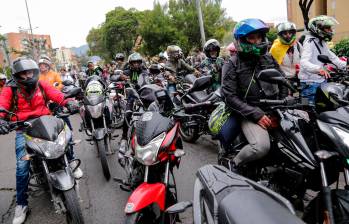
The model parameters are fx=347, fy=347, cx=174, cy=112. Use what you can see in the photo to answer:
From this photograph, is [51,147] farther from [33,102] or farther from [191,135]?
[191,135]

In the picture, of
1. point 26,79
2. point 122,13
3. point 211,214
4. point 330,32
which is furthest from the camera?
point 122,13

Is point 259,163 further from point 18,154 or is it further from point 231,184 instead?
point 18,154

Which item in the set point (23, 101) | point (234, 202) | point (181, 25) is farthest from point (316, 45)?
point (181, 25)

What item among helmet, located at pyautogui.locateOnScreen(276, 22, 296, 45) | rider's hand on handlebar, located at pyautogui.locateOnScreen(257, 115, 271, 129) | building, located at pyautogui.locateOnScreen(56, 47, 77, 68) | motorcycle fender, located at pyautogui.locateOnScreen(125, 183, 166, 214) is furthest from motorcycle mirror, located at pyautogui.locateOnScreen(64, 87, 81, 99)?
building, located at pyautogui.locateOnScreen(56, 47, 77, 68)

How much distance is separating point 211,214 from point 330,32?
4448 mm

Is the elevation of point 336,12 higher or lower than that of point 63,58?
higher

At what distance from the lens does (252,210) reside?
1.48 m

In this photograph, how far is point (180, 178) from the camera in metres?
5.29

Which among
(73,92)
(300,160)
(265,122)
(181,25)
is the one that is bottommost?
(300,160)

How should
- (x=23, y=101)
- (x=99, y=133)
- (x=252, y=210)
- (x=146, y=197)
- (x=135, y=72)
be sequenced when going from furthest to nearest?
(x=135, y=72) < (x=99, y=133) < (x=23, y=101) < (x=146, y=197) < (x=252, y=210)

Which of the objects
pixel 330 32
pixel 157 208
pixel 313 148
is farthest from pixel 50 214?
pixel 330 32

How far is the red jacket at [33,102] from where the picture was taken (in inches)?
171

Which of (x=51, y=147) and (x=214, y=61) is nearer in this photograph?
(x=51, y=147)

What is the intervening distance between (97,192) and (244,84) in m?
2.85
